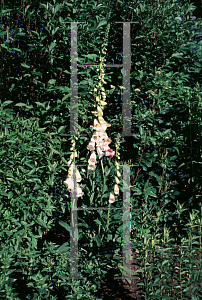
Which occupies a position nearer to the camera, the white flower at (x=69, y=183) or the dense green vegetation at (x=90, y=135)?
the white flower at (x=69, y=183)

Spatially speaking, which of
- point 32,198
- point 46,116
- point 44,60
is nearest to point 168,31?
point 44,60

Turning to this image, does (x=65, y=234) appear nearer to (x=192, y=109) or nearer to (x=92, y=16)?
(x=192, y=109)

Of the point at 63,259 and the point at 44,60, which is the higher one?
the point at 44,60

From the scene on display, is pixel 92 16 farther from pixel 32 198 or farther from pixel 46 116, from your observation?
pixel 32 198

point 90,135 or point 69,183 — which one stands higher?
point 90,135

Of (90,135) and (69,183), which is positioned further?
(90,135)

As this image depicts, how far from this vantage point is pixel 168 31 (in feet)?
10.0

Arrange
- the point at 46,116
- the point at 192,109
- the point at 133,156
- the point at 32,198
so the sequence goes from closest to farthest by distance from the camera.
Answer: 1. the point at 32,198
2. the point at 46,116
3. the point at 192,109
4. the point at 133,156

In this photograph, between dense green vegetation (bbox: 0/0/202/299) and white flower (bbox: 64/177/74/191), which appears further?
dense green vegetation (bbox: 0/0/202/299)

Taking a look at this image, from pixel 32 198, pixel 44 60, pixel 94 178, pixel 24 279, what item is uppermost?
pixel 44 60

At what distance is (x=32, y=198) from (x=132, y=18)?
2.45 meters

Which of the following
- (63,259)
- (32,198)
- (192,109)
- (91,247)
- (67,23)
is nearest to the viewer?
(63,259)

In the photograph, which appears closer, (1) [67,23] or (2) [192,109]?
(1) [67,23]

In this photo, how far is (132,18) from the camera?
3211mm
